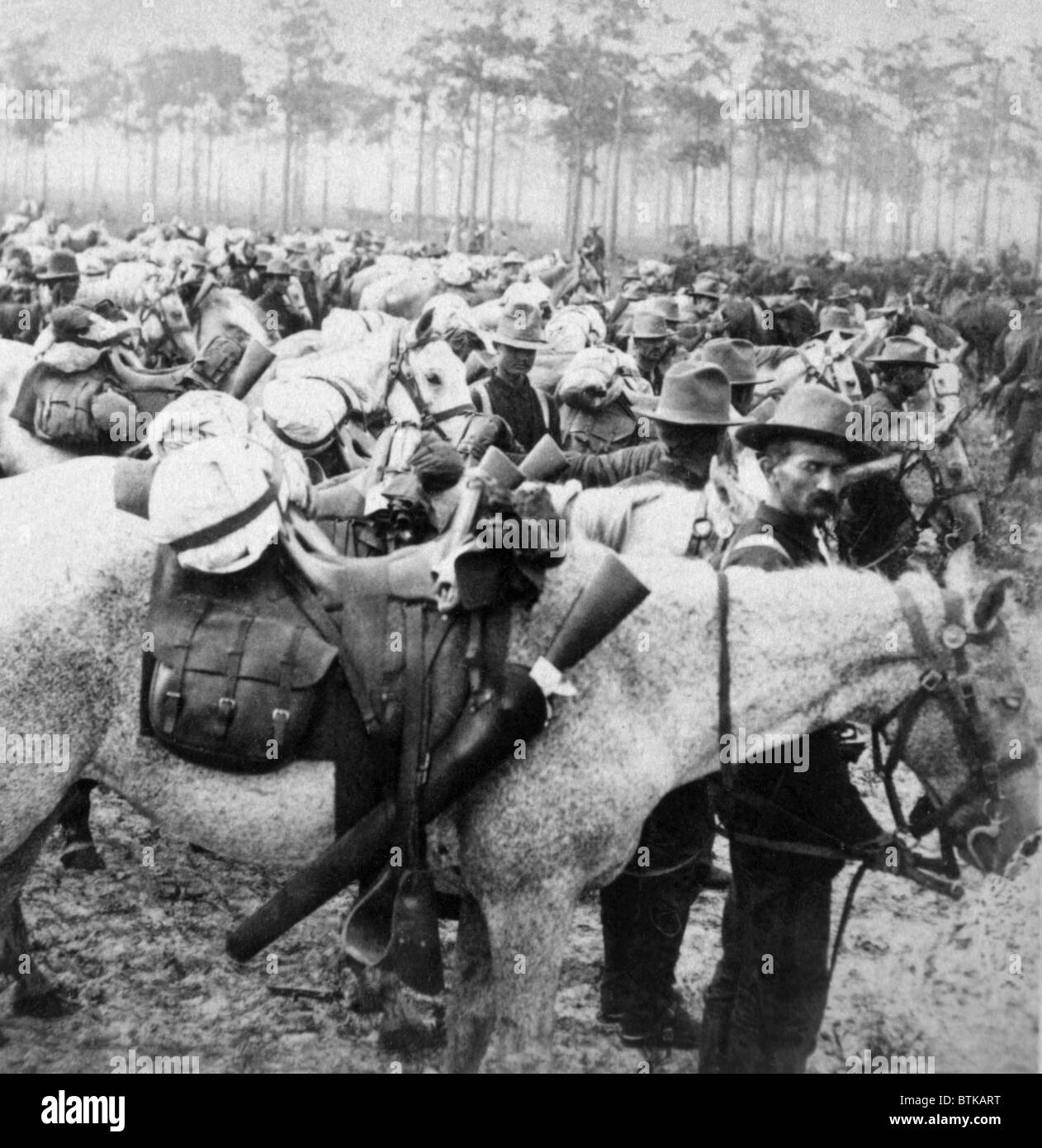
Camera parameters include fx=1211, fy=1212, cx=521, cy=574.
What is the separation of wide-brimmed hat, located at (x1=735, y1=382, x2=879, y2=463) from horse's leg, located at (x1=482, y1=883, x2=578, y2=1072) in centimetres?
158

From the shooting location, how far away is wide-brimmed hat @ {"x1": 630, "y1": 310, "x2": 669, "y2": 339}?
9.83 meters

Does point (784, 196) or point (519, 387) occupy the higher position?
point (784, 196)

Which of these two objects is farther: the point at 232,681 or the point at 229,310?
the point at 229,310

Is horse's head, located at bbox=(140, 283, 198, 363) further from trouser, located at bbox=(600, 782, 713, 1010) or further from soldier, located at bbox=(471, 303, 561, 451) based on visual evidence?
trouser, located at bbox=(600, 782, 713, 1010)

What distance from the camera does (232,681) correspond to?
3.47 metres

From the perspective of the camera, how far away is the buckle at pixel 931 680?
3350 millimetres

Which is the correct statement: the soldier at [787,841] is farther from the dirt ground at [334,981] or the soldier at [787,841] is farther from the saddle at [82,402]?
the saddle at [82,402]

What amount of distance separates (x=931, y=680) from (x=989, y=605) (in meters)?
0.26

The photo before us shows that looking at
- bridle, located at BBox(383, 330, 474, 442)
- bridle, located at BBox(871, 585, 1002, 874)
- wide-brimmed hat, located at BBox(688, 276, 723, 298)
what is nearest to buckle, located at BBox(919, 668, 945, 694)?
bridle, located at BBox(871, 585, 1002, 874)

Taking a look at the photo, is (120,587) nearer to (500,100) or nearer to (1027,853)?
(1027,853)

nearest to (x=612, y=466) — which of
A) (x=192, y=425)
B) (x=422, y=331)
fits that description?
(x=422, y=331)

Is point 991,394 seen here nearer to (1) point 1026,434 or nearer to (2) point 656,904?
(1) point 1026,434

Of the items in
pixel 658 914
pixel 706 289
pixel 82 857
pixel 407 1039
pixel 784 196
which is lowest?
pixel 82 857

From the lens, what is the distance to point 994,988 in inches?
162
